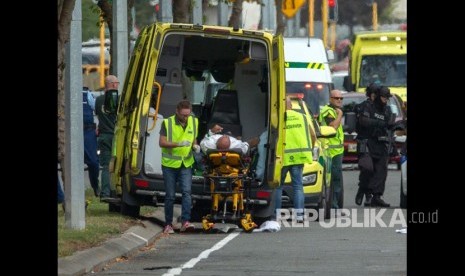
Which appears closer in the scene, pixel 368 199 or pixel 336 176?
pixel 336 176

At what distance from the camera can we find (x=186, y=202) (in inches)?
834

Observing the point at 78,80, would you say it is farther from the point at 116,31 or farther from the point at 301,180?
the point at 116,31

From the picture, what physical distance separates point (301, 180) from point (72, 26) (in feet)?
14.0

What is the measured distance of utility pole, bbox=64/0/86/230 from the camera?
19.6 m

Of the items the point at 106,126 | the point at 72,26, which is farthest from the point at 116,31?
the point at 72,26

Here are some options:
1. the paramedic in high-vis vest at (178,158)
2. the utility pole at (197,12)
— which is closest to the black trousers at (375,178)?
the paramedic in high-vis vest at (178,158)

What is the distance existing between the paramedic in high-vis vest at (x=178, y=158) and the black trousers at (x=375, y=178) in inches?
213

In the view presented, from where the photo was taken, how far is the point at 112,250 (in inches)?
712

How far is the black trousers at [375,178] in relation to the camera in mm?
26078

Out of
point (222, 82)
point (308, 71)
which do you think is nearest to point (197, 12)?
point (308, 71)

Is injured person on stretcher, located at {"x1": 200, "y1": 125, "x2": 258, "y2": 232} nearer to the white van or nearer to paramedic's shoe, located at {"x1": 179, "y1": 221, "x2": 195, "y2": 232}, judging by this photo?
paramedic's shoe, located at {"x1": 179, "y1": 221, "x2": 195, "y2": 232}

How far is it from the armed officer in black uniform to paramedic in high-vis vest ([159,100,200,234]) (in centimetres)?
525

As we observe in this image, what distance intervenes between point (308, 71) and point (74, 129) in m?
17.8

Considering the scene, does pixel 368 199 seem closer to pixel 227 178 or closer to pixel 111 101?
pixel 111 101
